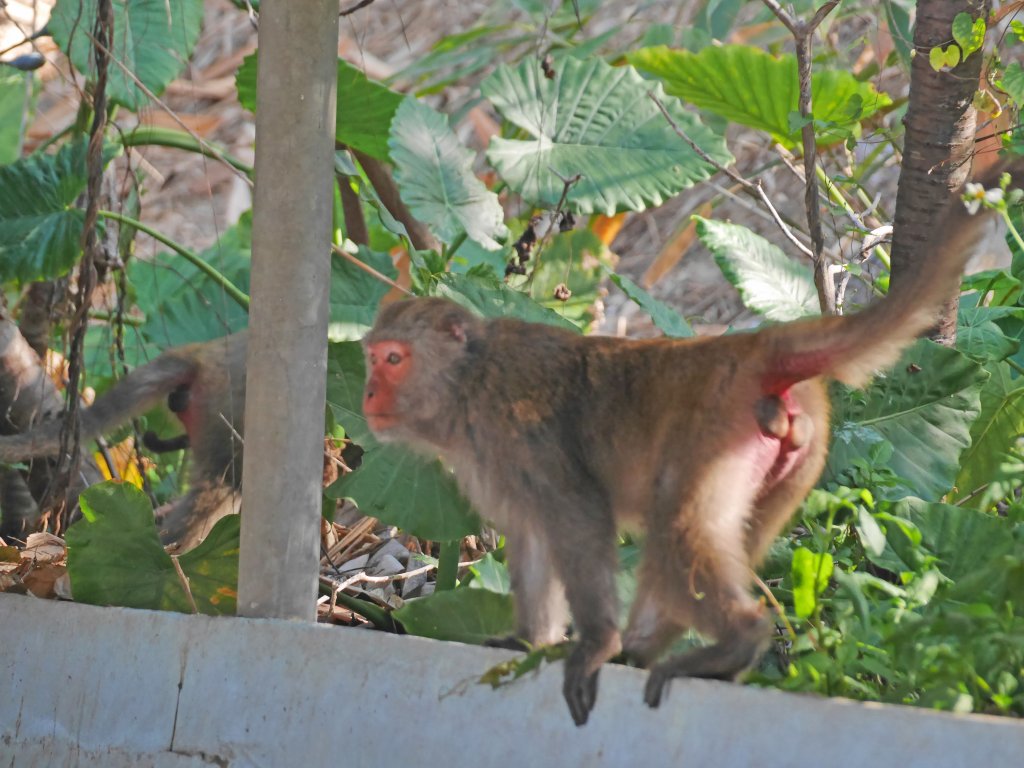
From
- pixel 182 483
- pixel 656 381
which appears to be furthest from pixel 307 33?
pixel 182 483

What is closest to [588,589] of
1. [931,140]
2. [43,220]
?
[931,140]

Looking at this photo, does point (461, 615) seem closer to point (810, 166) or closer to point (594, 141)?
point (810, 166)

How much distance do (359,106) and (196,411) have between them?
1.25m

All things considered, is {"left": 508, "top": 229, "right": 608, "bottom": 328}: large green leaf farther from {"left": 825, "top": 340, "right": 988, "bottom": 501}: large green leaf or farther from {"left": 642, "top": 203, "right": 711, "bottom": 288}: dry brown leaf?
{"left": 642, "top": 203, "right": 711, "bottom": 288}: dry brown leaf

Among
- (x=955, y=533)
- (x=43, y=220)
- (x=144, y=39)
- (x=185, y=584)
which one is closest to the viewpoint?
(x=955, y=533)

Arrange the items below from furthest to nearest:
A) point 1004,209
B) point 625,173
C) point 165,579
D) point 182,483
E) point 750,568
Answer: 1. point 182,483
2. point 625,173
3. point 165,579
4. point 750,568
5. point 1004,209

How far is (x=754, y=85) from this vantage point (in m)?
4.61

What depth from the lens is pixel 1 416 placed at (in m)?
4.51

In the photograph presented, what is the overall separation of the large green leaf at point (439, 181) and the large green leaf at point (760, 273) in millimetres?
724

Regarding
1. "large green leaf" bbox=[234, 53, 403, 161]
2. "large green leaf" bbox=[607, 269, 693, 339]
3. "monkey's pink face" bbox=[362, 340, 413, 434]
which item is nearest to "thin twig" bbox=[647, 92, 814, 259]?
"large green leaf" bbox=[607, 269, 693, 339]

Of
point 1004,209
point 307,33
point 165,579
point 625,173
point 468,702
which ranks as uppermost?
point 625,173

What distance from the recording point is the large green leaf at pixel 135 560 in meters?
3.25

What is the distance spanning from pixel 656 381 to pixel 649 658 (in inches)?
24.2

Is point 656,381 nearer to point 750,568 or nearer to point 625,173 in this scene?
point 750,568
